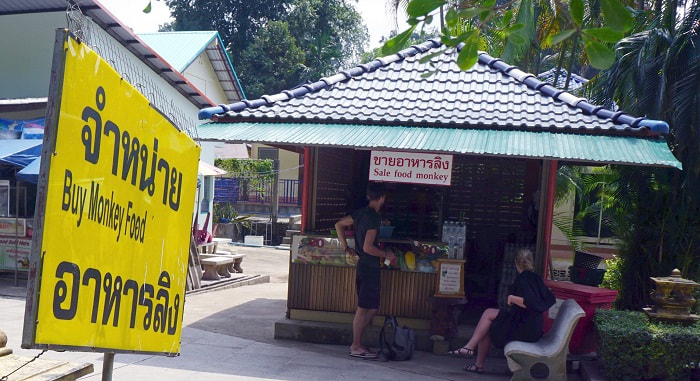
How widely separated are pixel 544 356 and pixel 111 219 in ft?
17.4

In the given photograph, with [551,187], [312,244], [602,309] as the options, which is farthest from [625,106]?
[312,244]

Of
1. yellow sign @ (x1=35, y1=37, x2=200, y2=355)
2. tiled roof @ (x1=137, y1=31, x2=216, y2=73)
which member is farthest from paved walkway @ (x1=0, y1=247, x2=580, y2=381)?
tiled roof @ (x1=137, y1=31, x2=216, y2=73)

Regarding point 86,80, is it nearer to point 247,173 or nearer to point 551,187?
point 551,187

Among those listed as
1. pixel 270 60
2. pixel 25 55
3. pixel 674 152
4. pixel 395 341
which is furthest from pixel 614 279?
pixel 270 60

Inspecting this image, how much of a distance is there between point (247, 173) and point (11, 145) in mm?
15283

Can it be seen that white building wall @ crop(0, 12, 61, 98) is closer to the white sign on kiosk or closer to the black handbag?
the white sign on kiosk

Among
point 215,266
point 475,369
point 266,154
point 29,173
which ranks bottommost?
point 475,369

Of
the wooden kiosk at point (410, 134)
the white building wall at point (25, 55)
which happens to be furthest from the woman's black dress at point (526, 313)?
the white building wall at point (25, 55)

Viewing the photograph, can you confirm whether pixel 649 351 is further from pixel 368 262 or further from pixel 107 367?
pixel 107 367

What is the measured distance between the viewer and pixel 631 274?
29.8 feet

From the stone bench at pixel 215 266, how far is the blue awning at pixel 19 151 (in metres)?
3.39

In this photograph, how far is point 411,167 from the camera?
8.08 metres

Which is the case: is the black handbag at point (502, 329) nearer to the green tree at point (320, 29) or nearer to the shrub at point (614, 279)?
the shrub at point (614, 279)

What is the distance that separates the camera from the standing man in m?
7.54
